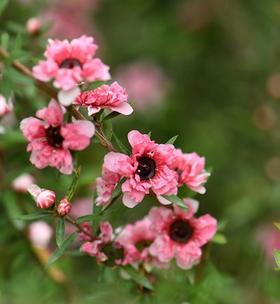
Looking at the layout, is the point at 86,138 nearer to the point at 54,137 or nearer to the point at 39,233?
the point at 54,137

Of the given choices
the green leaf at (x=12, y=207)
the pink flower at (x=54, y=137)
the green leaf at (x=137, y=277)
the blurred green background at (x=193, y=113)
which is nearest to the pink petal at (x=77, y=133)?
the pink flower at (x=54, y=137)

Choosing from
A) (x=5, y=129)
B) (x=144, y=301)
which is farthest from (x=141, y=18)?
(x=144, y=301)

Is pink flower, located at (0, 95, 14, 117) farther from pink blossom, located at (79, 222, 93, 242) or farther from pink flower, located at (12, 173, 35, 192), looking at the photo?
pink blossom, located at (79, 222, 93, 242)

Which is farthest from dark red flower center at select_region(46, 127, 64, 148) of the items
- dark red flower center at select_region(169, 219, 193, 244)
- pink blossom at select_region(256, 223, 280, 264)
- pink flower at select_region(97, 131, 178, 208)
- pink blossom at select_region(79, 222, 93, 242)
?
pink blossom at select_region(256, 223, 280, 264)

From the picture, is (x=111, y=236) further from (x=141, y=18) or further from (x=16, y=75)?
(x=141, y=18)

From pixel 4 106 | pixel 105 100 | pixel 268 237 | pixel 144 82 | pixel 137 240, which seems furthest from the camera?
pixel 144 82

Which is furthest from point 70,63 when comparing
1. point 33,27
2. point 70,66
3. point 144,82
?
point 144,82
